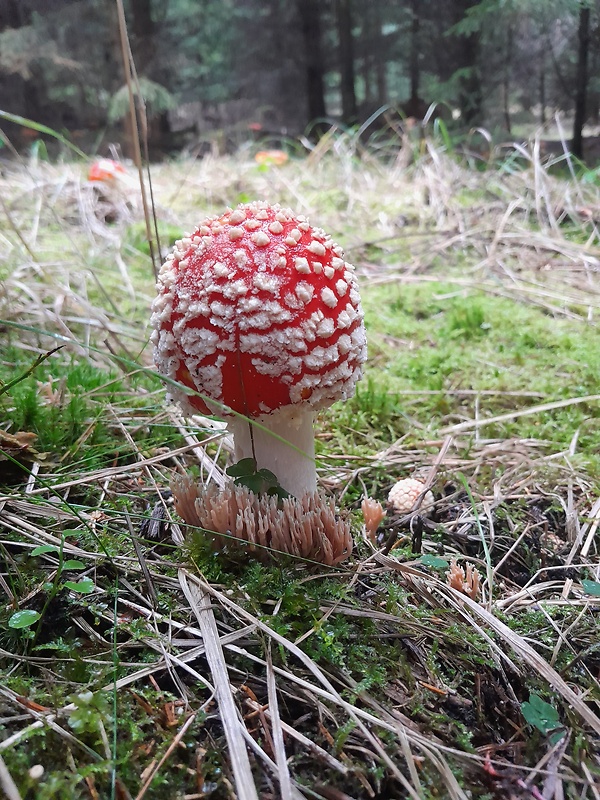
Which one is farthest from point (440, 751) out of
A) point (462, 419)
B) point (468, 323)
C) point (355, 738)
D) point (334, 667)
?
point (468, 323)

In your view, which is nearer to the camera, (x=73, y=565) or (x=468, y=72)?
(x=73, y=565)

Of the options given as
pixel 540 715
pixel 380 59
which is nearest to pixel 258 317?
pixel 540 715

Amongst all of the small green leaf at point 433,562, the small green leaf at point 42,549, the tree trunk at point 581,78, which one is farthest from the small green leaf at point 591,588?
the tree trunk at point 581,78

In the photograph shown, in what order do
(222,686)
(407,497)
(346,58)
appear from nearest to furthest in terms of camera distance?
(222,686)
(407,497)
(346,58)

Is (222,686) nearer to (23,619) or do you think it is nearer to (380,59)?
(23,619)

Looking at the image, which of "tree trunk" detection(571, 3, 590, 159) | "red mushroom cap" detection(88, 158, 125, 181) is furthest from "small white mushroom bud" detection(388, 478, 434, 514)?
"tree trunk" detection(571, 3, 590, 159)

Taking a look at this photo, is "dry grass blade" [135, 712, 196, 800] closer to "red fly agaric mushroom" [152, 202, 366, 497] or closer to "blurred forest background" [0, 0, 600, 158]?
"red fly agaric mushroom" [152, 202, 366, 497]
